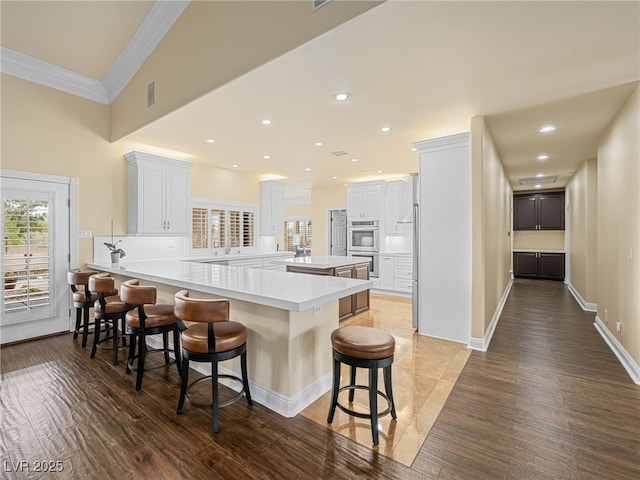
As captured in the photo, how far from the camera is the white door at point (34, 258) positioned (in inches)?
151

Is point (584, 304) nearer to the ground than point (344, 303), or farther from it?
nearer to the ground

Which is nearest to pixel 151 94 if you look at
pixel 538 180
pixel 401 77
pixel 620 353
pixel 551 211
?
pixel 401 77

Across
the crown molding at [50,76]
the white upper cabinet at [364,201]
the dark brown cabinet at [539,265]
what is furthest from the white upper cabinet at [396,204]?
the crown molding at [50,76]

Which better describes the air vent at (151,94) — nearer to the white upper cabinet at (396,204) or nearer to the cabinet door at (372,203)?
the cabinet door at (372,203)

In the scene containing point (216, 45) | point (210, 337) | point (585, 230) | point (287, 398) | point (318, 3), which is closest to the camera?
point (210, 337)

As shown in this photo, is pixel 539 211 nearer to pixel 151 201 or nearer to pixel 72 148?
pixel 151 201

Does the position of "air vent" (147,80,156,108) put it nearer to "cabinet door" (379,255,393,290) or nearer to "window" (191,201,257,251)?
"window" (191,201,257,251)

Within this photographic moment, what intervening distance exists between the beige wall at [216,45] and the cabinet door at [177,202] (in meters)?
1.10

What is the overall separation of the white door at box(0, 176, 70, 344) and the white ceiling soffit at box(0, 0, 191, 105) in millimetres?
1443

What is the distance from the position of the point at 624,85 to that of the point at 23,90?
699 cm

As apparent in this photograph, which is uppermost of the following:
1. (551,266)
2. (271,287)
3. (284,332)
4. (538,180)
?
(538,180)

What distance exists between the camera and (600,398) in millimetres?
2543

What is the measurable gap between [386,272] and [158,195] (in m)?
5.07

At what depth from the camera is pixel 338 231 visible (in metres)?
8.76
